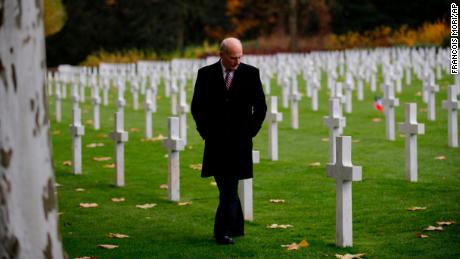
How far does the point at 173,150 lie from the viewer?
11094 millimetres

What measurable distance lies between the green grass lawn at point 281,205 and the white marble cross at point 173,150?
187 mm

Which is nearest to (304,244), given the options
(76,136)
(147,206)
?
(147,206)

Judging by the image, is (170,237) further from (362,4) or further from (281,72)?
(362,4)

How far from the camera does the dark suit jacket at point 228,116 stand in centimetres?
865

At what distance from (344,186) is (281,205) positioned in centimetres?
274

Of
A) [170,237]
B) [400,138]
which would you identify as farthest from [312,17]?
[170,237]

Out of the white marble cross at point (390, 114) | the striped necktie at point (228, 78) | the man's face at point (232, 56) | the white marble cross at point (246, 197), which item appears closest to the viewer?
the man's face at point (232, 56)

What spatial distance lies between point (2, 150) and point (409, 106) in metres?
7.41

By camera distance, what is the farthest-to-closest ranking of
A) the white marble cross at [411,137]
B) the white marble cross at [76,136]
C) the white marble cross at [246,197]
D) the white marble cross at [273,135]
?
1. the white marble cross at [273,135]
2. the white marble cross at [76,136]
3. the white marble cross at [411,137]
4. the white marble cross at [246,197]

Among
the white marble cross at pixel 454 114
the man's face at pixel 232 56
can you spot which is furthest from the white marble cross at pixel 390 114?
the man's face at pixel 232 56

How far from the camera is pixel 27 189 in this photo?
20.5ft

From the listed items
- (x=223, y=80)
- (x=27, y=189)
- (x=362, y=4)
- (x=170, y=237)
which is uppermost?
(x=362, y=4)

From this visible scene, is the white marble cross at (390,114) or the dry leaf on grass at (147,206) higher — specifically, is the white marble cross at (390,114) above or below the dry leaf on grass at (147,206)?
above

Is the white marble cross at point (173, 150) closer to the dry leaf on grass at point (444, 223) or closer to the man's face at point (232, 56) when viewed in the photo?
the man's face at point (232, 56)
